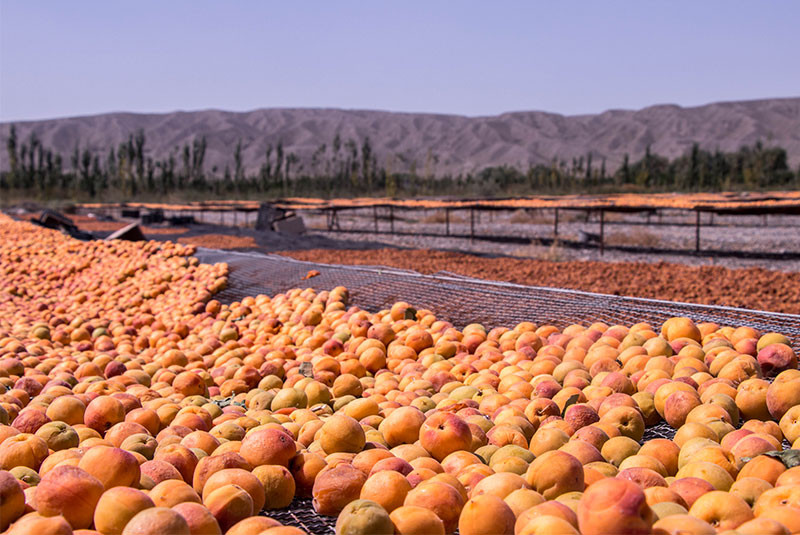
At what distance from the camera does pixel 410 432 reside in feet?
8.66

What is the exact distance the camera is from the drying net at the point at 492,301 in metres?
4.52

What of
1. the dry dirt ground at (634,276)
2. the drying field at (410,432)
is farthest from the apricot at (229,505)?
the dry dirt ground at (634,276)

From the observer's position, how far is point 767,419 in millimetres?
2791

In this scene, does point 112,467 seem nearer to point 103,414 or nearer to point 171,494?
point 171,494

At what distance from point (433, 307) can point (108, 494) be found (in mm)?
4160

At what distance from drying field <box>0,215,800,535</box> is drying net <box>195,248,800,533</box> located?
11.1 inches

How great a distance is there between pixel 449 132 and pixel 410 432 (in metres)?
122

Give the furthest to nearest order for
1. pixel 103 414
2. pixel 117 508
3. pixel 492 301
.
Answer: pixel 492 301, pixel 103 414, pixel 117 508

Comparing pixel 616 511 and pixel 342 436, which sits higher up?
pixel 616 511

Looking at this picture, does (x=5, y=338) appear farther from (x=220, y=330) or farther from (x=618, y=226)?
(x=618, y=226)

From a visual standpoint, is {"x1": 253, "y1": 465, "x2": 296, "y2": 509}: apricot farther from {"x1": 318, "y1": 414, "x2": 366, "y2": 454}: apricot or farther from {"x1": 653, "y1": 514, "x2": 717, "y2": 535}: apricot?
{"x1": 653, "y1": 514, "x2": 717, "y2": 535}: apricot

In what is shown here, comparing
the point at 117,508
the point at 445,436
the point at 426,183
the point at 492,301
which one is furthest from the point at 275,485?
the point at 426,183

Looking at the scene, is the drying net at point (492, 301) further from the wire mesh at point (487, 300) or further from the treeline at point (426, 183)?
the treeline at point (426, 183)

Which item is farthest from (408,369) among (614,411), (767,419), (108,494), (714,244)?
(714,244)
